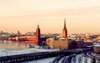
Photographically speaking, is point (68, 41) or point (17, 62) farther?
point (68, 41)

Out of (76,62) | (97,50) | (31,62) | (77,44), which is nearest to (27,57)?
(31,62)

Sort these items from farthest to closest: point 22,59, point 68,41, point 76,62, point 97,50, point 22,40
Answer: point 22,40 → point 68,41 → point 97,50 → point 22,59 → point 76,62

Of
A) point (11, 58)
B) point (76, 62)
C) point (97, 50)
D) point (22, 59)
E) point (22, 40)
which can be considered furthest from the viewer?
point (22, 40)

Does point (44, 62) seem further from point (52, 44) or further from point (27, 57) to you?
point (52, 44)

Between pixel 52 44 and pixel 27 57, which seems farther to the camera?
pixel 52 44

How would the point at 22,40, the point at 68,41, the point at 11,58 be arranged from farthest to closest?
the point at 22,40, the point at 68,41, the point at 11,58

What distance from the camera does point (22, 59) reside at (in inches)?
1017

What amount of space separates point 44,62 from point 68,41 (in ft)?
69.8

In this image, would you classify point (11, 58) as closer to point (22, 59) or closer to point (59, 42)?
point (22, 59)

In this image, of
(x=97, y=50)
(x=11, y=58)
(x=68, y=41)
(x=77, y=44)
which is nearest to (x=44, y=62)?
(x=11, y=58)

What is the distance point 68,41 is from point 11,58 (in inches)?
885

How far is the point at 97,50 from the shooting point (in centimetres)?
3484

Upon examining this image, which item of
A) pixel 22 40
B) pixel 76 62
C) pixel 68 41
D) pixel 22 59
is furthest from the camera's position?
pixel 22 40

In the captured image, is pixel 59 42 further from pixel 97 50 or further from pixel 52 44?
pixel 97 50
